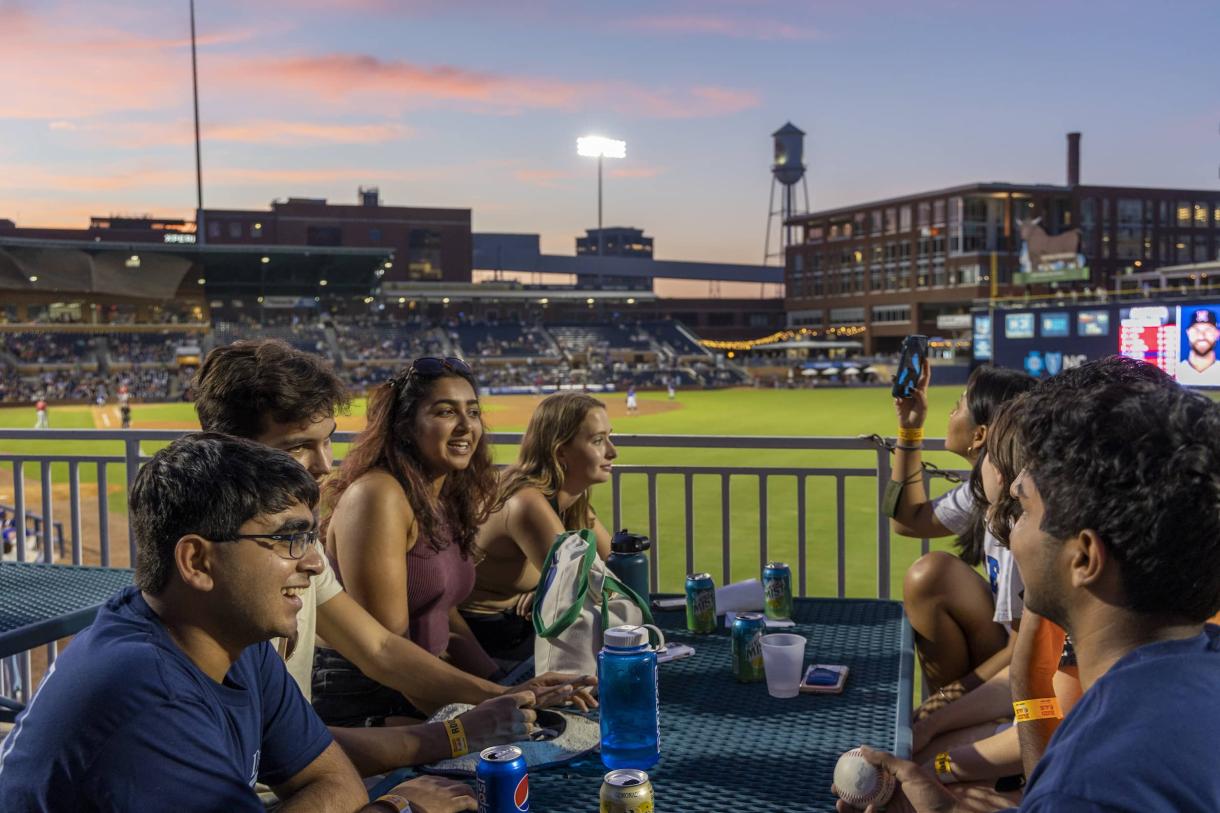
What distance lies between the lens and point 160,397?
43844 mm

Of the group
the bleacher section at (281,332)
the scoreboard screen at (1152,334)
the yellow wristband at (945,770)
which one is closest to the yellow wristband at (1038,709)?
the yellow wristband at (945,770)

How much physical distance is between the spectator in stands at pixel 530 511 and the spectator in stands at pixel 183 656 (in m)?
1.74

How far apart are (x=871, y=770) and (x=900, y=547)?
30.8ft

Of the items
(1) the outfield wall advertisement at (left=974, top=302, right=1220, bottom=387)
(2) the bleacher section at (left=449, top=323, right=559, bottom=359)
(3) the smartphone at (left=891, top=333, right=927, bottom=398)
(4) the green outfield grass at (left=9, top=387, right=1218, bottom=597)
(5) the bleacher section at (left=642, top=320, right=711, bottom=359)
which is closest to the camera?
(3) the smartphone at (left=891, top=333, right=927, bottom=398)

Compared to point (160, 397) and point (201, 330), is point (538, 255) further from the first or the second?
point (160, 397)

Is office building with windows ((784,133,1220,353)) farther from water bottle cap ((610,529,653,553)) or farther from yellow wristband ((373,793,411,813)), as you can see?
→ yellow wristband ((373,793,411,813))

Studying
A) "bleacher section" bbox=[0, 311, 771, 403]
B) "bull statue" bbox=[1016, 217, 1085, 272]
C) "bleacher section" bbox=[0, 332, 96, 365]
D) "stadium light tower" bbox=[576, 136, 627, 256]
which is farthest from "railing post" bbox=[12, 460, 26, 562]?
"bull statue" bbox=[1016, 217, 1085, 272]

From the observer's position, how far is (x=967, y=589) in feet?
10.6

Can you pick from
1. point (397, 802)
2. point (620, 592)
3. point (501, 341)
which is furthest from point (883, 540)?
point (501, 341)

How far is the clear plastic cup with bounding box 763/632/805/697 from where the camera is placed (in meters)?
2.41

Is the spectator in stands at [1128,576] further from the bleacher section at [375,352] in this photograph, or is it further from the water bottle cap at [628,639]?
the bleacher section at [375,352]

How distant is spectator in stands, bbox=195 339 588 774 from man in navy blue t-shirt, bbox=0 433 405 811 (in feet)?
1.27

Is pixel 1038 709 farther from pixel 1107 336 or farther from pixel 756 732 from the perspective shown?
pixel 1107 336

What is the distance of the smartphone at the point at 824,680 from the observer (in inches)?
96.7
